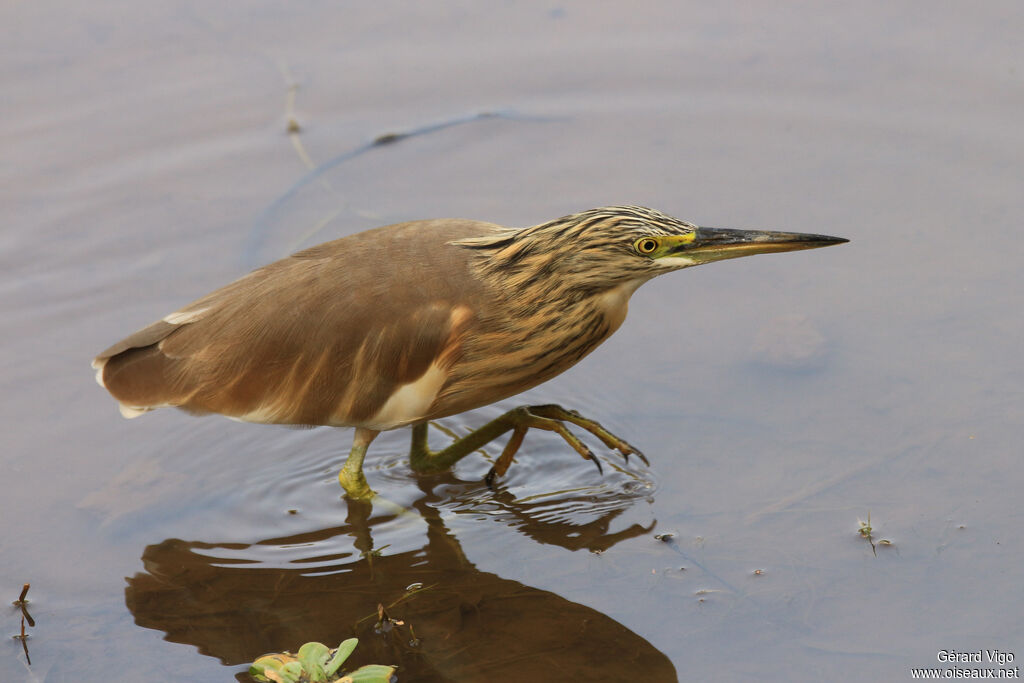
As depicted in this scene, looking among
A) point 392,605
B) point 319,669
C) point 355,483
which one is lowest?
point 392,605

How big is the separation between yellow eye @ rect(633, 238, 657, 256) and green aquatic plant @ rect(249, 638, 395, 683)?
178 centimetres

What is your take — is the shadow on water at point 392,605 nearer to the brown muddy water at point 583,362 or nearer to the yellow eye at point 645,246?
the brown muddy water at point 583,362

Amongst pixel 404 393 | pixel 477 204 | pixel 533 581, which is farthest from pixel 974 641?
pixel 477 204

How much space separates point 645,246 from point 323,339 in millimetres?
1367

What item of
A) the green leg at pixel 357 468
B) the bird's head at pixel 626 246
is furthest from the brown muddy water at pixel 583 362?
the bird's head at pixel 626 246

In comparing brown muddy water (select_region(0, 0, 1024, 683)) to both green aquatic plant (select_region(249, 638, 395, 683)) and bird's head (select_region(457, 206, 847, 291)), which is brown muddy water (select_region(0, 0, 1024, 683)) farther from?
bird's head (select_region(457, 206, 847, 291))

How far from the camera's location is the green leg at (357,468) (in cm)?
533

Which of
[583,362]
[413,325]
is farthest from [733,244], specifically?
[583,362]

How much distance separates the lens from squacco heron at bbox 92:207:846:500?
482cm

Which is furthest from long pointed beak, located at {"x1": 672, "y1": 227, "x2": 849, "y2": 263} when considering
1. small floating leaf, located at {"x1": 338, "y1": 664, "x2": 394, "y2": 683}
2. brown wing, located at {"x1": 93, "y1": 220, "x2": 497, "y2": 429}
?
small floating leaf, located at {"x1": 338, "y1": 664, "x2": 394, "y2": 683}

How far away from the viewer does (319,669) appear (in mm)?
4055

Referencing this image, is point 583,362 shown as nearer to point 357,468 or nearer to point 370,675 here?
point 357,468

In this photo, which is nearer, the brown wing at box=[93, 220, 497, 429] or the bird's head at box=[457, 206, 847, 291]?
the bird's head at box=[457, 206, 847, 291]

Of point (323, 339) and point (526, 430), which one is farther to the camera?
point (526, 430)
